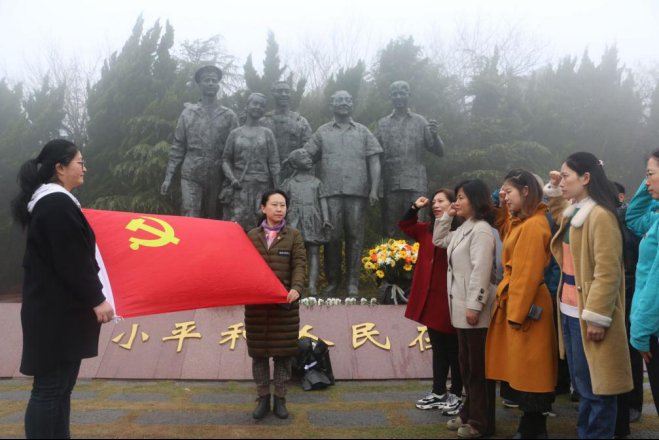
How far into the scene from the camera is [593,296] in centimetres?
284

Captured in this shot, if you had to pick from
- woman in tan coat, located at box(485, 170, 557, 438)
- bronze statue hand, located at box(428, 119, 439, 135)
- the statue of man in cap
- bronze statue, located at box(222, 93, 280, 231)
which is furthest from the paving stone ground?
bronze statue hand, located at box(428, 119, 439, 135)

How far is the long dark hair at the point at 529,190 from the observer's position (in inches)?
129

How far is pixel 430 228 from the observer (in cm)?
419

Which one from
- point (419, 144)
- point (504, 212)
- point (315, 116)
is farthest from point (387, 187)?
point (315, 116)

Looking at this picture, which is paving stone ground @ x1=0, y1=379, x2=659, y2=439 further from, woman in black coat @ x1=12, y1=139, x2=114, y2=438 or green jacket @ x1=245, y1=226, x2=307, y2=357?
woman in black coat @ x1=12, y1=139, x2=114, y2=438

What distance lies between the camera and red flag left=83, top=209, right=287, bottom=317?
9.95 ft

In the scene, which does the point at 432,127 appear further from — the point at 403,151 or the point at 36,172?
the point at 36,172

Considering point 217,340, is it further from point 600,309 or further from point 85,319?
point 600,309

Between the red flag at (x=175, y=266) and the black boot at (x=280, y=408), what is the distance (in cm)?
80

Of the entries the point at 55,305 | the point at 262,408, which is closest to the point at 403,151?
the point at 262,408

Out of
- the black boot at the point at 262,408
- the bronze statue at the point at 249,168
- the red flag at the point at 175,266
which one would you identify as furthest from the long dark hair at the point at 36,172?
the bronze statue at the point at 249,168

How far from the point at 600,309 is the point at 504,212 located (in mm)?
1247

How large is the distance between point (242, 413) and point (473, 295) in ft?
6.10

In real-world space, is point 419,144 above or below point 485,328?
above
